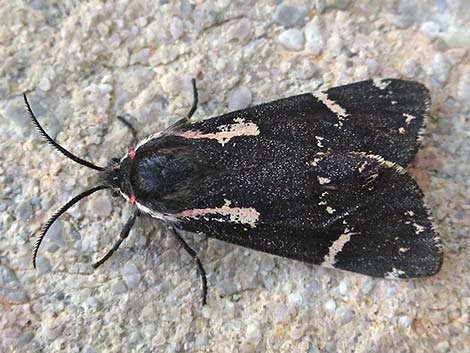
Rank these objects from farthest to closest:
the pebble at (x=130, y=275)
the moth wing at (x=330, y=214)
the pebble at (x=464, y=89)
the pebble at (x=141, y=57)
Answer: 1. the pebble at (x=141, y=57)
2. the pebble at (x=464, y=89)
3. the pebble at (x=130, y=275)
4. the moth wing at (x=330, y=214)

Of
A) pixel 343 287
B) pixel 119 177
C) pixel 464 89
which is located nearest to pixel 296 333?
pixel 343 287

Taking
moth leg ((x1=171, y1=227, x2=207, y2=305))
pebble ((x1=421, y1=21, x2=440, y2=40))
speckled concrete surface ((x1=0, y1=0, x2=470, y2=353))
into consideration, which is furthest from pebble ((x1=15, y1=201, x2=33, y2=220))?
pebble ((x1=421, y1=21, x2=440, y2=40))

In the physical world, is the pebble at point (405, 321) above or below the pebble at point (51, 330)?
below

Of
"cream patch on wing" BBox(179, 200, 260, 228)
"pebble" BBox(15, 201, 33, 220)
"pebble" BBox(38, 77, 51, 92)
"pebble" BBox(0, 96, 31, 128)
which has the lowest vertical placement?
"cream patch on wing" BBox(179, 200, 260, 228)

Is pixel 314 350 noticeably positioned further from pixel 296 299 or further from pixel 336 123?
pixel 336 123

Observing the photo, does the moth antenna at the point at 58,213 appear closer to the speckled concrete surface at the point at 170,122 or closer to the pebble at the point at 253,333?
the speckled concrete surface at the point at 170,122

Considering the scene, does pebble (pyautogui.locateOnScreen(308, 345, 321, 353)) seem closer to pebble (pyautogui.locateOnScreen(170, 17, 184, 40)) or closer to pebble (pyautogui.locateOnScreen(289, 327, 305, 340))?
pebble (pyautogui.locateOnScreen(289, 327, 305, 340))

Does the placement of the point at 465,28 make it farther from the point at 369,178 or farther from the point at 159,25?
the point at 159,25

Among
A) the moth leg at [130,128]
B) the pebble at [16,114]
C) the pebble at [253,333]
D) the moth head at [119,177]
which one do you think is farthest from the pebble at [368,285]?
the pebble at [16,114]

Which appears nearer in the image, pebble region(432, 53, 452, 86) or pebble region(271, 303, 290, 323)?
pebble region(271, 303, 290, 323)
